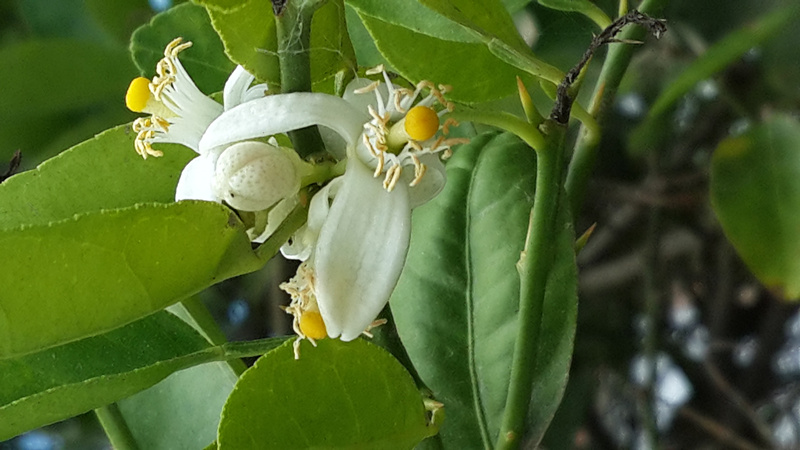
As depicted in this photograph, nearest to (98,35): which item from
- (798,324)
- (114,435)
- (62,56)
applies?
(62,56)

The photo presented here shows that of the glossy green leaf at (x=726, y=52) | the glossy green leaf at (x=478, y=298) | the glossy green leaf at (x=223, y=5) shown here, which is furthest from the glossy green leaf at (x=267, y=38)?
the glossy green leaf at (x=726, y=52)

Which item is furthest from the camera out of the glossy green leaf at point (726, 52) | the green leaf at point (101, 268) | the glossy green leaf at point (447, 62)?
the glossy green leaf at point (726, 52)

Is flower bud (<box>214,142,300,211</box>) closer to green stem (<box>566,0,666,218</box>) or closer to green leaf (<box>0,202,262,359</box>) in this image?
green leaf (<box>0,202,262,359</box>)

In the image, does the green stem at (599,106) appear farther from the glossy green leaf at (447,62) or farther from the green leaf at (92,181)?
the green leaf at (92,181)

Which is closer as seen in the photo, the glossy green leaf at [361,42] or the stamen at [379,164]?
the stamen at [379,164]

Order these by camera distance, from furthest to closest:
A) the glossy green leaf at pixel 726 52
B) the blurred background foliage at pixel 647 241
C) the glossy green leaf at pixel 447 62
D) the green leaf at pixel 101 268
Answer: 1. the blurred background foliage at pixel 647 241
2. the glossy green leaf at pixel 726 52
3. the glossy green leaf at pixel 447 62
4. the green leaf at pixel 101 268
